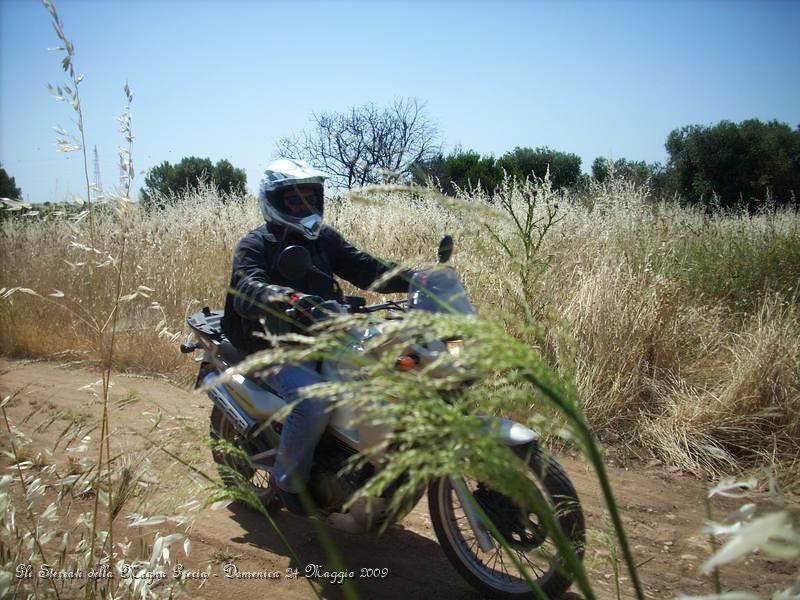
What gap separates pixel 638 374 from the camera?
5.11 metres

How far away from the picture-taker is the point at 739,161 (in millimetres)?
22672

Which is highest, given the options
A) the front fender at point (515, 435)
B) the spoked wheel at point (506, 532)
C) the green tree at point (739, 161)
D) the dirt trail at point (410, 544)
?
the green tree at point (739, 161)

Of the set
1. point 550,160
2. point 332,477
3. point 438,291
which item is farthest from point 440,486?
point 550,160

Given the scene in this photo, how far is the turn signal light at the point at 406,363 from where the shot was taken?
2.62 meters

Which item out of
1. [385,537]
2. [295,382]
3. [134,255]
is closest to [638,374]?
[385,537]

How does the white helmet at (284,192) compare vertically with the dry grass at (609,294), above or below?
above

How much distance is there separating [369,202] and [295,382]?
2.13 m

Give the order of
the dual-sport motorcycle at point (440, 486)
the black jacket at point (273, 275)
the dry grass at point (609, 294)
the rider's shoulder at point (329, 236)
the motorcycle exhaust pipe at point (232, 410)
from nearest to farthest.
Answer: the dual-sport motorcycle at point (440, 486) < the black jacket at point (273, 275) < the motorcycle exhaust pipe at point (232, 410) < the rider's shoulder at point (329, 236) < the dry grass at point (609, 294)

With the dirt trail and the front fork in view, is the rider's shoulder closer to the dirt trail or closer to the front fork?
the dirt trail

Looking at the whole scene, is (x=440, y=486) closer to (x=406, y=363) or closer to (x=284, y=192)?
(x=406, y=363)

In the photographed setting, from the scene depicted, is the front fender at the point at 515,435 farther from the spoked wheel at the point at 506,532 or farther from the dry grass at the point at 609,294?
the dry grass at the point at 609,294

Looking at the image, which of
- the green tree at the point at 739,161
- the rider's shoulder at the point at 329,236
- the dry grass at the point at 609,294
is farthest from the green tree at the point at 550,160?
the rider's shoulder at the point at 329,236

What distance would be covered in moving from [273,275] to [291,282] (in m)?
0.11

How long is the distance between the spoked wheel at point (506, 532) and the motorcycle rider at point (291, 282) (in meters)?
0.69
